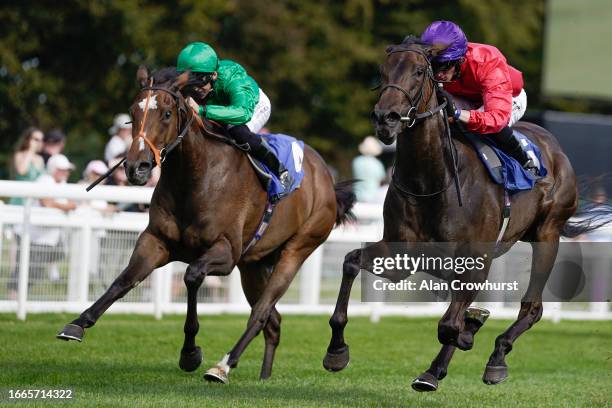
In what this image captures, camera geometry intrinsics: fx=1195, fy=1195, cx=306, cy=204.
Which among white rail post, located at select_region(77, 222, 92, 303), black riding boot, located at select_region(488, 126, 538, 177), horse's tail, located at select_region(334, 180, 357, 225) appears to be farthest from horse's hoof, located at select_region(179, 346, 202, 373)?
white rail post, located at select_region(77, 222, 92, 303)

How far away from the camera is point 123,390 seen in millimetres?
6609

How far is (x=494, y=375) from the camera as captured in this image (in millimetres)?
6406

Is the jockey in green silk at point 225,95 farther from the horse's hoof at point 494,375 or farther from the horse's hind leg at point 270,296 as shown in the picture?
the horse's hoof at point 494,375

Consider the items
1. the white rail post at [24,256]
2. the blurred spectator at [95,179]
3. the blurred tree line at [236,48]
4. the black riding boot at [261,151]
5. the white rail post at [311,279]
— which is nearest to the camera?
the black riding boot at [261,151]

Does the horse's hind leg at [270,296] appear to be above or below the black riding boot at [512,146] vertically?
below

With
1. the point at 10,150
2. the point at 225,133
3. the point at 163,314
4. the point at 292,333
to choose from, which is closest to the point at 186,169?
the point at 225,133

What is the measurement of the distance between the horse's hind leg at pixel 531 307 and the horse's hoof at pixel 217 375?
1.45 meters

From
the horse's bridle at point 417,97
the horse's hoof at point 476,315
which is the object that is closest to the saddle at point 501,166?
the horse's bridle at point 417,97

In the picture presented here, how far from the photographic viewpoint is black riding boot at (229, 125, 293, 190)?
7148 millimetres

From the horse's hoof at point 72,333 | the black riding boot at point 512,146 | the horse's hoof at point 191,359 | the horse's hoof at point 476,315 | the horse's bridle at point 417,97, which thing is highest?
the horse's bridle at point 417,97

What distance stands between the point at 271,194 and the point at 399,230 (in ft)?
4.36

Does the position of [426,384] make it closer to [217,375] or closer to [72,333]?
[217,375]

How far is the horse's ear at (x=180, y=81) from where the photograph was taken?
6547mm

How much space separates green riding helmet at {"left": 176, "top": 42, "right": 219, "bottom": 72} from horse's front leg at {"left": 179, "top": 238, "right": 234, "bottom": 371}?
0.99m
